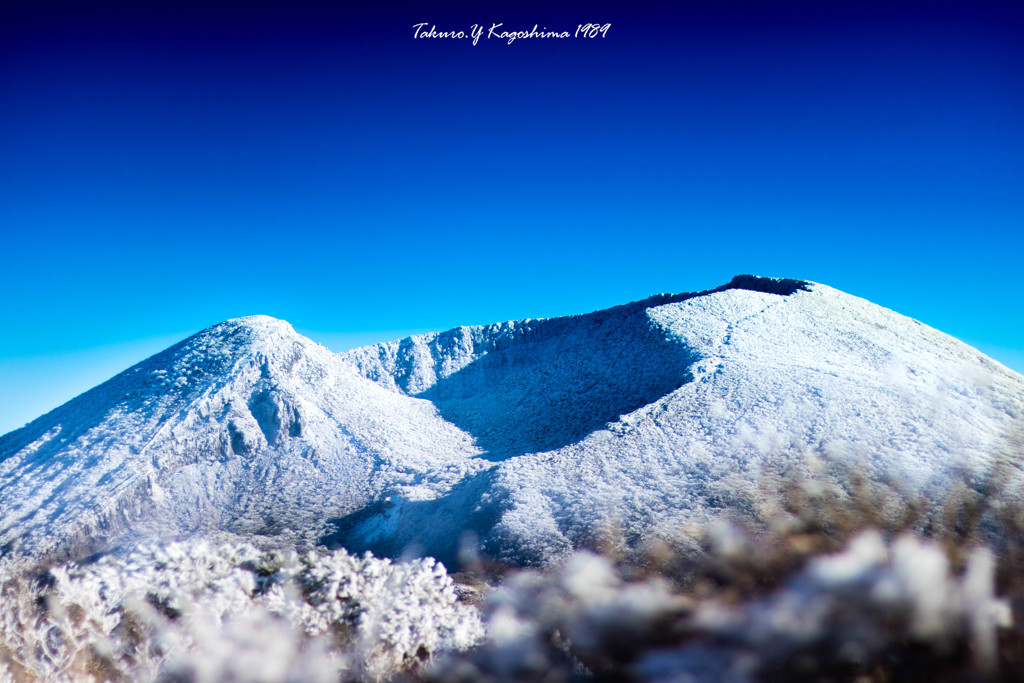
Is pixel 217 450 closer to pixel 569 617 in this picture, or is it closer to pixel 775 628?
pixel 569 617

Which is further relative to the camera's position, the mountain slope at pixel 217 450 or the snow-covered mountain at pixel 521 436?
the mountain slope at pixel 217 450

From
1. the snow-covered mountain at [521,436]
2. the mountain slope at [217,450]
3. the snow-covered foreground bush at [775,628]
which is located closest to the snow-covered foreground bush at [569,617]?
the snow-covered foreground bush at [775,628]

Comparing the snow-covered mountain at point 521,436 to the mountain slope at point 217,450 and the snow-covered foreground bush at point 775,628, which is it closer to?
the mountain slope at point 217,450

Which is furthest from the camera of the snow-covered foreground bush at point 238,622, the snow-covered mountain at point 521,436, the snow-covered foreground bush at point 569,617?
the snow-covered mountain at point 521,436

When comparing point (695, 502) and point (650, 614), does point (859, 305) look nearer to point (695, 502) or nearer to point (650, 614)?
point (695, 502)

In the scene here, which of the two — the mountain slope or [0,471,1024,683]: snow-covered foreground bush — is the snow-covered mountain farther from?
[0,471,1024,683]: snow-covered foreground bush

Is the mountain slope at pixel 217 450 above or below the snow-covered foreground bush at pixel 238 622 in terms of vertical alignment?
above
